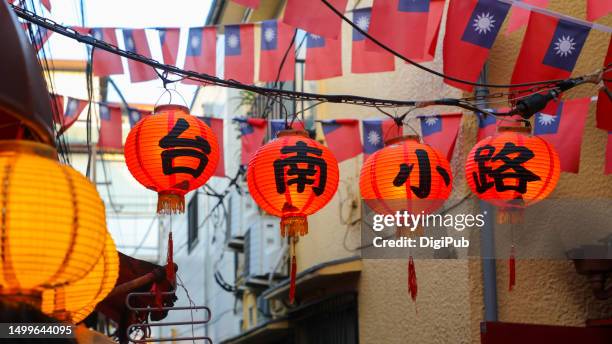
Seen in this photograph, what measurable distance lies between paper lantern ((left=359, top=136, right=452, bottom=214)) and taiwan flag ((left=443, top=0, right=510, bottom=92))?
146cm

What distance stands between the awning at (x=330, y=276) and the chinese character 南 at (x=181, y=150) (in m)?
6.55

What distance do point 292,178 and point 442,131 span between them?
3.26 metres

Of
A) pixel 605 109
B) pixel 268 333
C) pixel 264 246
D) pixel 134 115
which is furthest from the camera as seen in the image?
pixel 268 333

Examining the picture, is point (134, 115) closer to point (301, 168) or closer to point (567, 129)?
point (301, 168)

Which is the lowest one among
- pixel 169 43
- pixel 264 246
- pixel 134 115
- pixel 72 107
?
pixel 264 246

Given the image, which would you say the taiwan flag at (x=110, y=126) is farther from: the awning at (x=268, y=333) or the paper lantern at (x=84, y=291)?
the paper lantern at (x=84, y=291)

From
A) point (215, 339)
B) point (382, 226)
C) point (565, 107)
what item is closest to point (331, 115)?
point (382, 226)

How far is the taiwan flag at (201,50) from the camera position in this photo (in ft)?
34.6

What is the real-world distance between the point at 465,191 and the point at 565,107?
1.96 metres

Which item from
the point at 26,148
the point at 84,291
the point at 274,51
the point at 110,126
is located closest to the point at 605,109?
the point at 274,51

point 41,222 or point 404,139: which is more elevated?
point 404,139

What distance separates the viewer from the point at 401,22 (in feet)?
29.6

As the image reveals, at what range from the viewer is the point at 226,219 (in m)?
22.5

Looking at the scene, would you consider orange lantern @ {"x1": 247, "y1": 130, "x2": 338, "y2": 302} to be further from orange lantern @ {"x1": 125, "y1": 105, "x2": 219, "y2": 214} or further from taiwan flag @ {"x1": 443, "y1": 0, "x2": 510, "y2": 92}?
taiwan flag @ {"x1": 443, "y1": 0, "x2": 510, "y2": 92}
